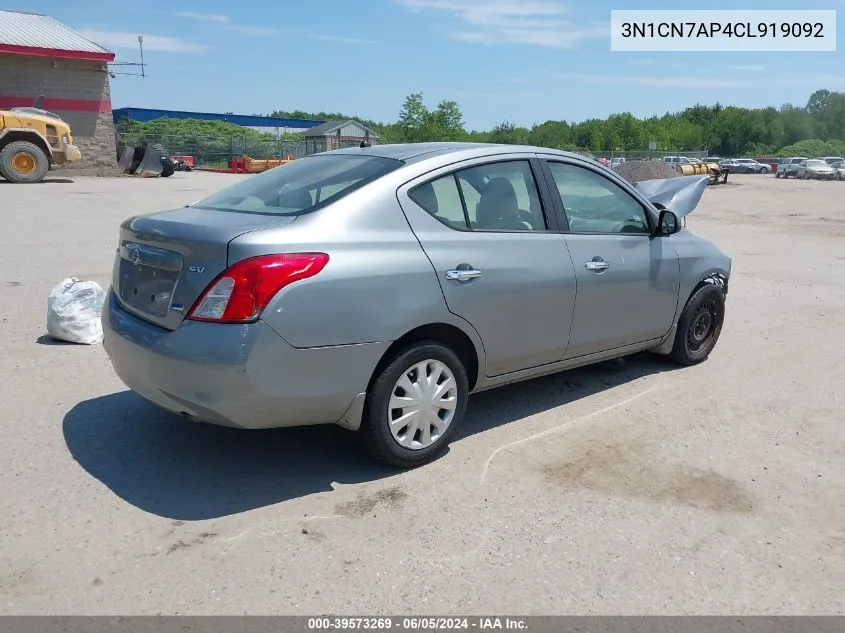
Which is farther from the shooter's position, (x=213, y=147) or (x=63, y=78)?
(x=213, y=147)

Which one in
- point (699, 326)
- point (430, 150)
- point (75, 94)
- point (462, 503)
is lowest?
point (462, 503)

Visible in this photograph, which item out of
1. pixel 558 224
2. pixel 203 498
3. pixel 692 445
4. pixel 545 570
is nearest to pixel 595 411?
pixel 692 445

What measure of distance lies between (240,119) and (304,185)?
82.4 meters

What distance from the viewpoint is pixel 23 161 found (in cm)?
2350

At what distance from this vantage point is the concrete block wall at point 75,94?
29734 millimetres

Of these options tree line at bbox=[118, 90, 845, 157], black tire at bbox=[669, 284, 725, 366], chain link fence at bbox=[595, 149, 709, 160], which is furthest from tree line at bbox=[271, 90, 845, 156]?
black tire at bbox=[669, 284, 725, 366]

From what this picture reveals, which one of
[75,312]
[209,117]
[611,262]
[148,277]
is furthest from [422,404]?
[209,117]

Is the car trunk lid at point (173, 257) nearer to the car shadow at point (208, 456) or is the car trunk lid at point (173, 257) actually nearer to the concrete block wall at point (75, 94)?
the car shadow at point (208, 456)

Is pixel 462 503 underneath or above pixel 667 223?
underneath

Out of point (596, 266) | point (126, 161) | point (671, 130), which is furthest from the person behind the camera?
point (671, 130)

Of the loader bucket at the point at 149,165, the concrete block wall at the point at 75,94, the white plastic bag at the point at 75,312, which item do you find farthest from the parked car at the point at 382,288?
the concrete block wall at the point at 75,94

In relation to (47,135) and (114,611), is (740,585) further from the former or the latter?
(47,135)

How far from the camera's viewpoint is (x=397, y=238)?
3.78m
